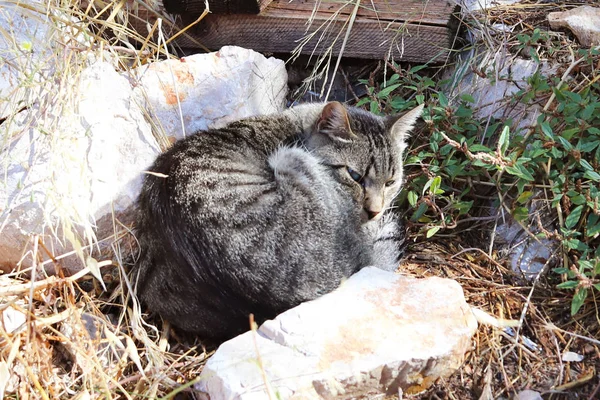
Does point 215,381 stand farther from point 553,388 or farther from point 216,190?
point 553,388

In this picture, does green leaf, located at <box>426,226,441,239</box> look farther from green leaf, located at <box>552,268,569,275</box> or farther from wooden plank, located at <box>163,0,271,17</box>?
wooden plank, located at <box>163,0,271,17</box>

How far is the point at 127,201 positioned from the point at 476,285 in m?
1.79

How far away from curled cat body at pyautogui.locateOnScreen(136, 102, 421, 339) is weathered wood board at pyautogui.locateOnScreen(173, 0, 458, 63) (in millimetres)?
748

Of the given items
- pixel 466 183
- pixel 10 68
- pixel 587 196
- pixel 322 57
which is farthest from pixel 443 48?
pixel 10 68

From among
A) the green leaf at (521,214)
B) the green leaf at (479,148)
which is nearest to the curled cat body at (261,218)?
the green leaf at (479,148)

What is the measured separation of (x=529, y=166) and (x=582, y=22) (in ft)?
3.80

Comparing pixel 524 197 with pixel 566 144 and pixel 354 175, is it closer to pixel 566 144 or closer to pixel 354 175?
pixel 566 144

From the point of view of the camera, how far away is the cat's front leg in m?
3.18

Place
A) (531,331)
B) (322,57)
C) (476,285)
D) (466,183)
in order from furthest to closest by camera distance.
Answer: (322,57) < (466,183) < (476,285) < (531,331)

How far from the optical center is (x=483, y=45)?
3910 millimetres

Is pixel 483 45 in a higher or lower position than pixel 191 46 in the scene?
lower

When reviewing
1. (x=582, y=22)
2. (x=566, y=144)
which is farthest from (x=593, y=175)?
(x=582, y=22)

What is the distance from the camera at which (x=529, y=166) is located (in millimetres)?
3186

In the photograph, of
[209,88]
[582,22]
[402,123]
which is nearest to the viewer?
[402,123]
